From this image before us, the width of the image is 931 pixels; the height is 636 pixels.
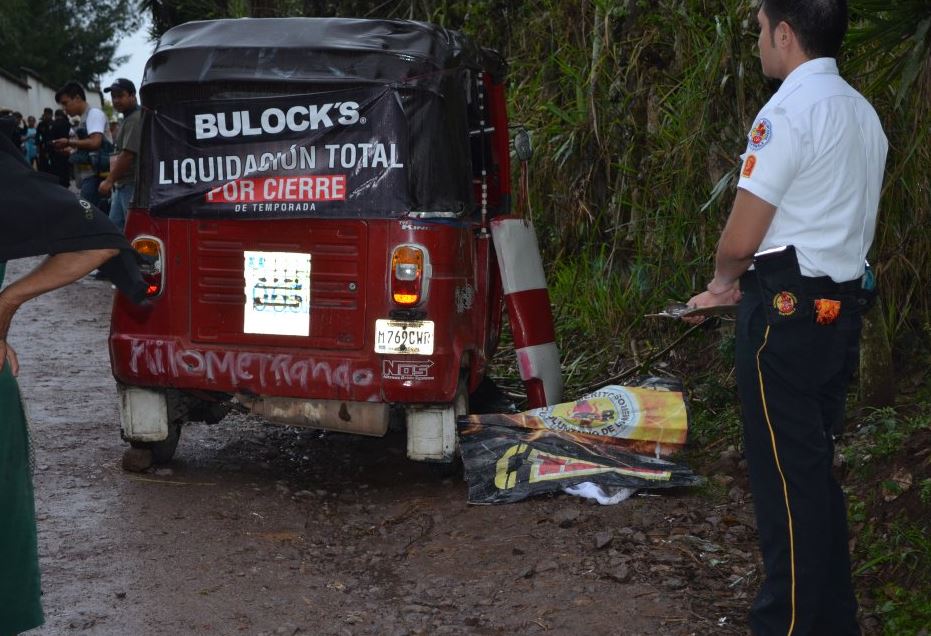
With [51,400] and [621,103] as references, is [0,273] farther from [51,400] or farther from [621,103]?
[621,103]

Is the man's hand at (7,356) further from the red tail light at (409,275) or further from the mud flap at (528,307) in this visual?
the mud flap at (528,307)

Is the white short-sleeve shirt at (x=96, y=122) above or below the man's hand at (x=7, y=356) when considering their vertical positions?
above

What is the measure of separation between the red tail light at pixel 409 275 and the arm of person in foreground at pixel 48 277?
2420 mm

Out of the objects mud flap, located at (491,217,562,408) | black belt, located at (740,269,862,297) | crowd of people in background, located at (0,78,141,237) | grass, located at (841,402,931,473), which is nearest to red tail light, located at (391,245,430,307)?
mud flap, located at (491,217,562,408)

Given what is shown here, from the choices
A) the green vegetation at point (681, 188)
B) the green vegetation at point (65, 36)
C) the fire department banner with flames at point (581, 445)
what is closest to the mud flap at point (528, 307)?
the fire department banner with flames at point (581, 445)

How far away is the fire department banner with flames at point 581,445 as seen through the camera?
5.40m

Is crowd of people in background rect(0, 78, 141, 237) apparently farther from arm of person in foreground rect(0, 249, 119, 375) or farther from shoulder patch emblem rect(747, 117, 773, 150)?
shoulder patch emblem rect(747, 117, 773, 150)

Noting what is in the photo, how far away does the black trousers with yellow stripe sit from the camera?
337 centimetres

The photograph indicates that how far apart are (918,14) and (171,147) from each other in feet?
11.2

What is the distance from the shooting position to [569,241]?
9047 mm

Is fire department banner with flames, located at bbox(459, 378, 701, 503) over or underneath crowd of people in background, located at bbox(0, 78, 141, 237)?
underneath

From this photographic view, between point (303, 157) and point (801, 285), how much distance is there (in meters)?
2.80

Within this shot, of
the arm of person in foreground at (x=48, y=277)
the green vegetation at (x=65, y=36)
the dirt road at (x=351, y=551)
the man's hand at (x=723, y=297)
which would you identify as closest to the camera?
the arm of person in foreground at (x=48, y=277)

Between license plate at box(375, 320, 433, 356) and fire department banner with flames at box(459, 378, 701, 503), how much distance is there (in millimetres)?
502
